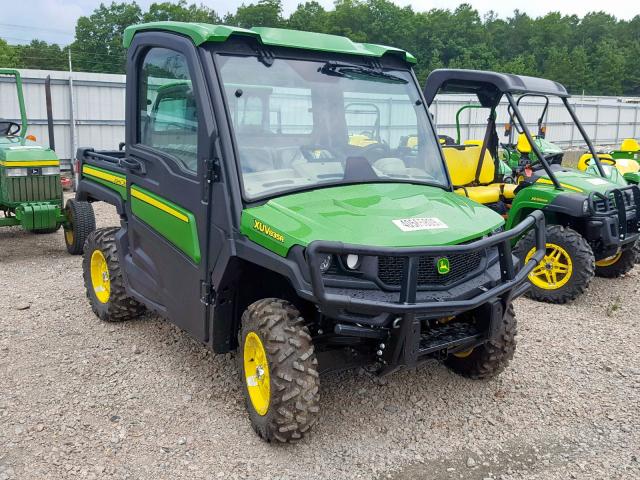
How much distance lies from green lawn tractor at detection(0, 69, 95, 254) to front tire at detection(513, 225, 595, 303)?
191 inches

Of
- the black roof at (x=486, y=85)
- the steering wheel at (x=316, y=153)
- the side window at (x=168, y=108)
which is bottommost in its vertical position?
the steering wheel at (x=316, y=153)

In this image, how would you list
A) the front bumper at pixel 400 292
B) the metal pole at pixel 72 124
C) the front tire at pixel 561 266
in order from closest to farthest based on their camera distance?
1. the front bumper at pixel 400 292
2. the front tire at pixel 561 266
3. the metal pole at pixel 72 124

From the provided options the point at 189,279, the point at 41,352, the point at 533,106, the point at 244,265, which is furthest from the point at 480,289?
the point at 533,106

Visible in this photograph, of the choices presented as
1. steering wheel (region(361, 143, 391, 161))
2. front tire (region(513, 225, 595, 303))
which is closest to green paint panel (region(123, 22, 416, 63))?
steering wheel (region(361, 143, 391, 161))

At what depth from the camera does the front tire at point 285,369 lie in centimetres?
318

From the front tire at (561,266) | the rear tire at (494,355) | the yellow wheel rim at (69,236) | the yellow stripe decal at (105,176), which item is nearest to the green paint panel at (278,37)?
the yellow stripe decal at (105,176)

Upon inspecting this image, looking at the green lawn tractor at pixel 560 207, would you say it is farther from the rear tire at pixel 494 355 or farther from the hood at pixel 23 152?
the hood at pixel 23 152

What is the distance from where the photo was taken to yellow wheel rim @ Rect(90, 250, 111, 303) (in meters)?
5.11

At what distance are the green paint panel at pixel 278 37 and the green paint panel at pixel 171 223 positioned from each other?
1.00 m

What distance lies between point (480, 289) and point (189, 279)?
1.68m

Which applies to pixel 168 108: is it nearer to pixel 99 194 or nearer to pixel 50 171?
pixel 99 194

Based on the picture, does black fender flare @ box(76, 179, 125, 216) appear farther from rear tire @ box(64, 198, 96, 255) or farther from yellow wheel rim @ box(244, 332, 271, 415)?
yellow wheel rim @ box(244, 332, 271, 415)

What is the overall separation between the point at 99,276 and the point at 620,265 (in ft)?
17.5

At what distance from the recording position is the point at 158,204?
13.2 ft
